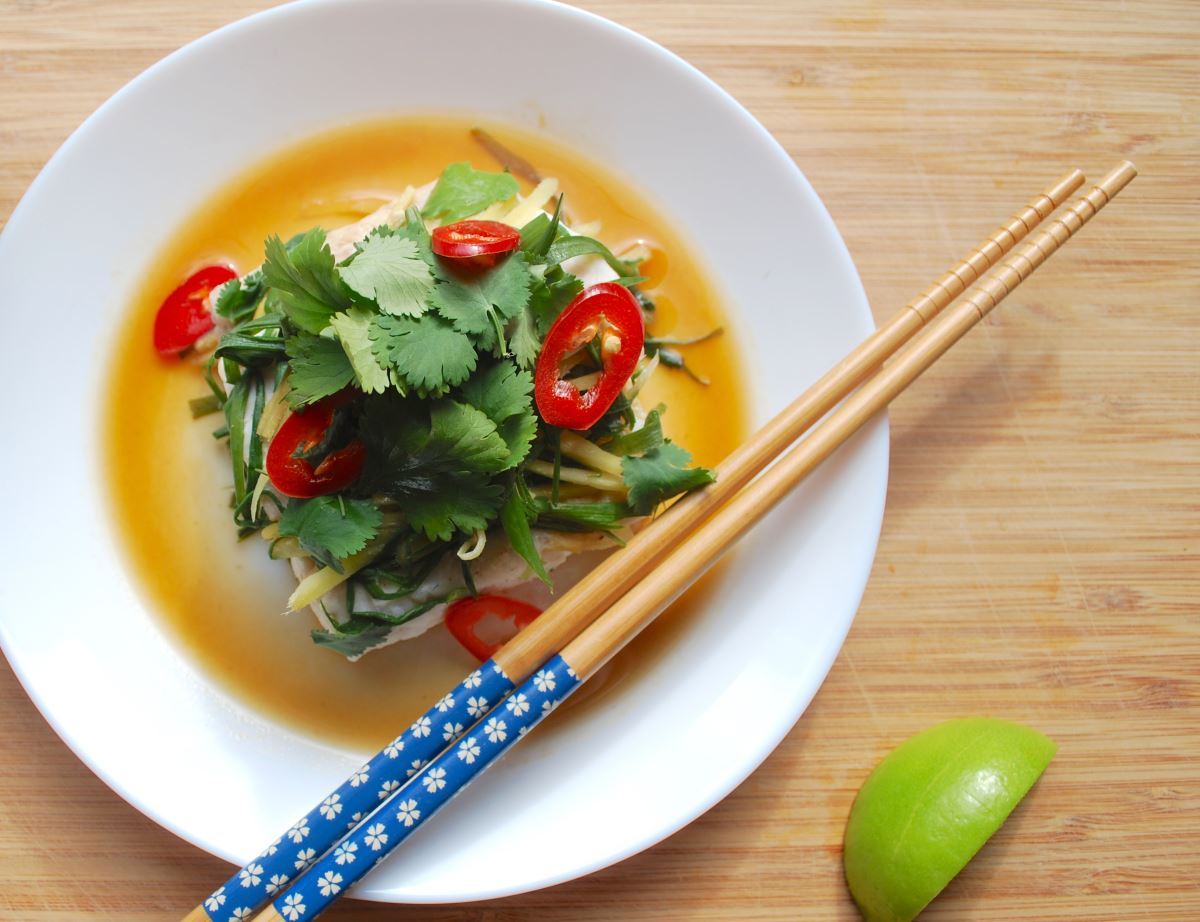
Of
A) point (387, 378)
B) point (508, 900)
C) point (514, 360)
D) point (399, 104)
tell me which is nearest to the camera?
point (387, 378)

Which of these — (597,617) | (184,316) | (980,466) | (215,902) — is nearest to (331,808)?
(215,902)

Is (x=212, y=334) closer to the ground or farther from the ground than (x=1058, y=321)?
farther from the ground

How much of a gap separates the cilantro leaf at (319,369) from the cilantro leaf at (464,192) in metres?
0.61

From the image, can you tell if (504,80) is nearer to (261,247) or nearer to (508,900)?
(261,247)

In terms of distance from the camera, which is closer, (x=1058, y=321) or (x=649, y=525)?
(x=649, y=525)

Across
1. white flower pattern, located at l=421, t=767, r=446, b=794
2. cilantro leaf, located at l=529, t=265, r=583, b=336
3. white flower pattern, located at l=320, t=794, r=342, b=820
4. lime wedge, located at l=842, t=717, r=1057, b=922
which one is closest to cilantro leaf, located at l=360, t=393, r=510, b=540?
cilantro leaf, located at l=529, t=265, r=583, b=336

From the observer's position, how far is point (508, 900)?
2244mm

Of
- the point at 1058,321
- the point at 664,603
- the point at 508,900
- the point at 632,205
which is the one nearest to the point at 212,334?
the point at 632,205

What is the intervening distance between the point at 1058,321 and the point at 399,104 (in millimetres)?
1970

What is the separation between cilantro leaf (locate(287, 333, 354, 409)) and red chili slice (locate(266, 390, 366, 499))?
0.11 m

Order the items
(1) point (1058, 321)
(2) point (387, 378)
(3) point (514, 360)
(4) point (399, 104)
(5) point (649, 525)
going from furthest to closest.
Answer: (1) point (1058, 321) → (4) point (399, 104) → (5) point (649, 525) → (3) point (514, 360) → (2) point (387, 378)

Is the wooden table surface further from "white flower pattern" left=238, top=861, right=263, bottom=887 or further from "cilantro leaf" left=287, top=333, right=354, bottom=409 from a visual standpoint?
"cilantro leaf" left=287, top=333, right=354, bottom=409

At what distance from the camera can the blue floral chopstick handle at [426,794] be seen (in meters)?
1.87

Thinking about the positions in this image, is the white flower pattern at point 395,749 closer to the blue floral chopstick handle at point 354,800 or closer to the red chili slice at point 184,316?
the blue floral chopstick handle at point 354,800
